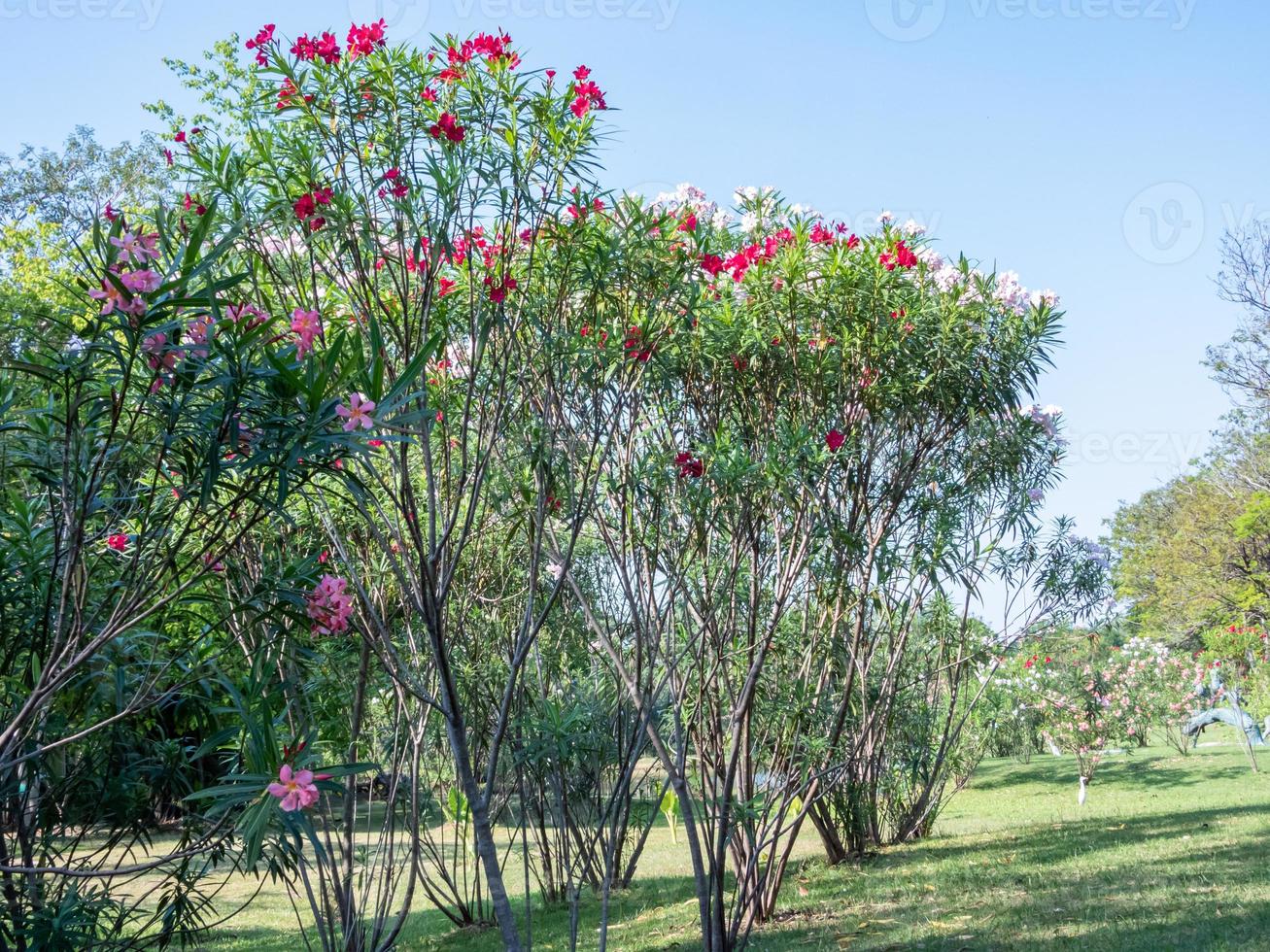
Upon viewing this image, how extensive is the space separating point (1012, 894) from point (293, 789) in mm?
5268

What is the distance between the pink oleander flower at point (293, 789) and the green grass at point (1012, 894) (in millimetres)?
3904

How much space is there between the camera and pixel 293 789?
260 centimetres

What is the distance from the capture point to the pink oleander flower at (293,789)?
2.58 meters

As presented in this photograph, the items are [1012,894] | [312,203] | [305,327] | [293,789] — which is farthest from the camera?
[1012,894]

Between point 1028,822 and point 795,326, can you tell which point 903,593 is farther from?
point 1028,822

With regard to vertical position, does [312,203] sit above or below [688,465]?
above

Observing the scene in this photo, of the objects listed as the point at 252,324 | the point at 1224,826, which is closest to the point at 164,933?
the point at 252,324

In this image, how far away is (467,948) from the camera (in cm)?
703

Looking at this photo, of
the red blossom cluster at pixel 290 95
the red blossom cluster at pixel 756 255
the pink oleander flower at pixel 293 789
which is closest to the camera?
the pink oleander flower at pixel 293 789

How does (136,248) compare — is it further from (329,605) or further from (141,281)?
(329,605)

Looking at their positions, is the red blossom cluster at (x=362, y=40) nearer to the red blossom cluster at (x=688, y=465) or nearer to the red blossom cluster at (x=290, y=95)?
the red blossom cluster at (x=290, y=95)

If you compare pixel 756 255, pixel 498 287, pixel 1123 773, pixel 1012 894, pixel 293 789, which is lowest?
pixel 1012 894

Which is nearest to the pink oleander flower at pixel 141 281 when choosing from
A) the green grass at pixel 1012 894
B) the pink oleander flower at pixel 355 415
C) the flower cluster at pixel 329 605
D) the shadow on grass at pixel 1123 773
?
the pink oleander flower at pixel 355 415

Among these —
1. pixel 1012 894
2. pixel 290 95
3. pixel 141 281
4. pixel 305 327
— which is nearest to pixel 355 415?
pixel 141 281
